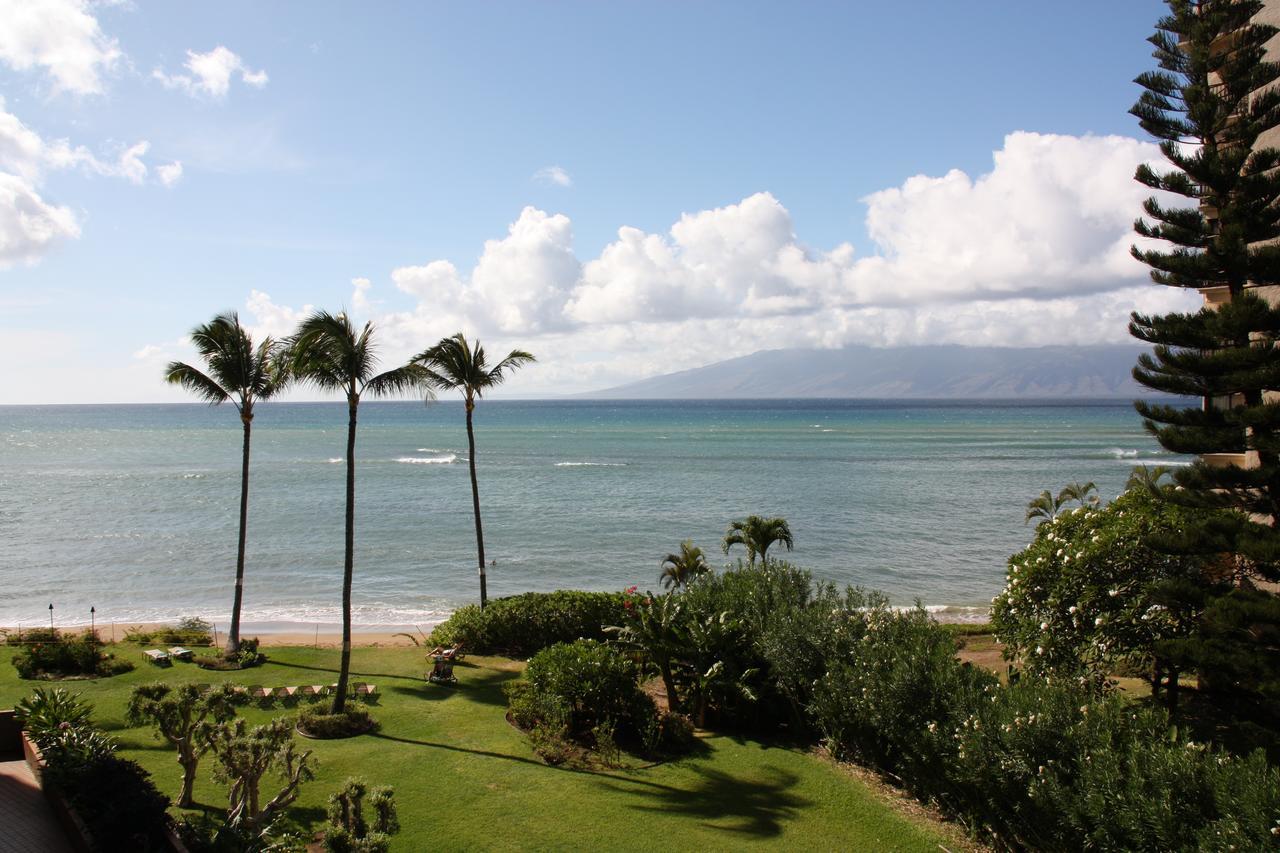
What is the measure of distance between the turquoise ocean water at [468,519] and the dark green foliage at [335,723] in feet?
38.8

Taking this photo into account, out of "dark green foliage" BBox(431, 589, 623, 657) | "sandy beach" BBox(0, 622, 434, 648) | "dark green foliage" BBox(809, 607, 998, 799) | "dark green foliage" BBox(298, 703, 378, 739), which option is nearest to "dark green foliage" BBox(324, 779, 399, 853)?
"dark green foliage" BBox(298, 703, 378, 739)

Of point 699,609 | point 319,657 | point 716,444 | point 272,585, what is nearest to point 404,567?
point 272,585

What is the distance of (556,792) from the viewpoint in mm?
10008

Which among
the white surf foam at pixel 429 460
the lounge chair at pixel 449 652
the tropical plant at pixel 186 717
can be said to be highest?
the tropical plant at pixel 186 717

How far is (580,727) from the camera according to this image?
12.1m

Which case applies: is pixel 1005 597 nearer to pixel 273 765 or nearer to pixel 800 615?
pixel 800 615

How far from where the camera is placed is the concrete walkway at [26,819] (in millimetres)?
7410

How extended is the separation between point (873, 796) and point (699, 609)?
4471 millimetres

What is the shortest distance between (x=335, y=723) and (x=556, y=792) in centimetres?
421

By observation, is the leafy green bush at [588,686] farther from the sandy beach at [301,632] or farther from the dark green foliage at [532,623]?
the sandy beach at [301,632]

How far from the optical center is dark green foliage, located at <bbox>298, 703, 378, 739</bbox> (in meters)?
11.9

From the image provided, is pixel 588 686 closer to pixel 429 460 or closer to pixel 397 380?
pixel 397 380

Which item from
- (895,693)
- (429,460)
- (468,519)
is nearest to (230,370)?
(895,693)

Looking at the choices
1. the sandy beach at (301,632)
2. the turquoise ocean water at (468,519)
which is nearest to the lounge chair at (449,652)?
the sandy beach at (301,632)
